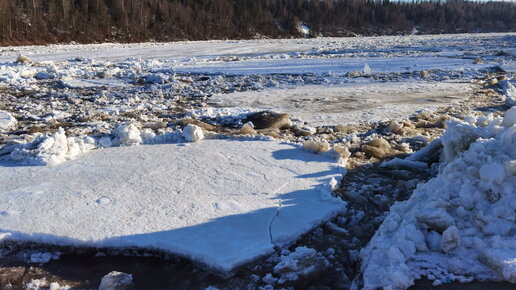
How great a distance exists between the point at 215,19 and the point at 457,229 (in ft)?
139

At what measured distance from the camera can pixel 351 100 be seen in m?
9.59

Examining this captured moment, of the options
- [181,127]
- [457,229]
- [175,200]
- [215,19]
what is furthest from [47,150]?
[215,19]

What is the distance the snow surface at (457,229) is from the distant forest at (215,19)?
29308 mm

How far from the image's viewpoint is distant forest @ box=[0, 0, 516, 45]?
3077cm

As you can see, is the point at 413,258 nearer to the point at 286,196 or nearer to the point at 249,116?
the point at 286,196

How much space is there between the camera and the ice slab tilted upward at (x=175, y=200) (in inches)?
132

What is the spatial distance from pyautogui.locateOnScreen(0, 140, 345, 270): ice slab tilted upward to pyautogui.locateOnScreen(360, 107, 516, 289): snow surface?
31.9 inches

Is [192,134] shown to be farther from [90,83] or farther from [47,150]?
[90,83]

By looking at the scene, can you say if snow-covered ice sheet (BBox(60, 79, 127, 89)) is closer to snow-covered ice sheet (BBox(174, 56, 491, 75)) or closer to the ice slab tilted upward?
snow-covered ice sheet (BBox(174, 56, 491, 75))

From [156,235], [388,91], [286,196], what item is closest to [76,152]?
[156,235]

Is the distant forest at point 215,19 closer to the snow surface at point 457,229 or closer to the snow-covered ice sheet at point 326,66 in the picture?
the snow-covered ice sheet at point 326,66

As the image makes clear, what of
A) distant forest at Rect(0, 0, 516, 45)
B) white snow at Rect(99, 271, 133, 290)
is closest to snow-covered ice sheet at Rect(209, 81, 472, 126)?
white snow at Rect(99, 271, 133, 290)

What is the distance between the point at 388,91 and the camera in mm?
10719

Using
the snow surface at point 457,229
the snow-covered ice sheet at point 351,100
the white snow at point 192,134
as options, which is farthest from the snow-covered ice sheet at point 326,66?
the snow surface at point 457,229
